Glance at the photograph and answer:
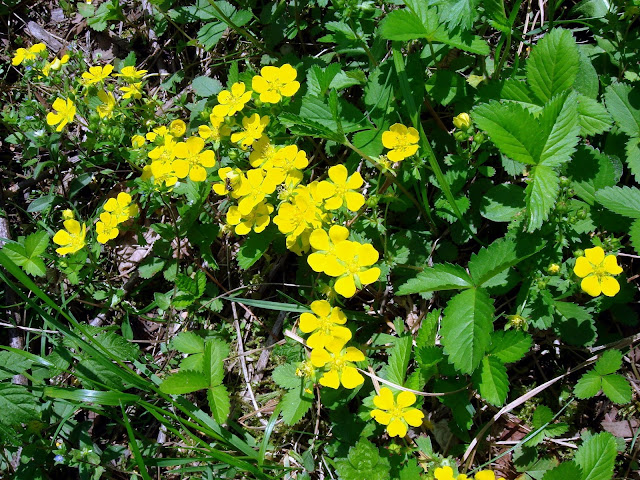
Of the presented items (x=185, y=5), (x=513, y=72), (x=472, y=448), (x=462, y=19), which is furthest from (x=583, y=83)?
(x=185, y=5)

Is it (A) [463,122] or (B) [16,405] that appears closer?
(A) [463,122]

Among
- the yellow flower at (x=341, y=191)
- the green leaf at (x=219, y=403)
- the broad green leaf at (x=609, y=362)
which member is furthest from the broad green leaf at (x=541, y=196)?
the green leaf at (x=219, y=403)

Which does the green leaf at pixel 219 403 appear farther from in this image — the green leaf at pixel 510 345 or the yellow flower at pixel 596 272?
the yellow flower at pixel 596 272

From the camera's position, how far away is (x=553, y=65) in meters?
2.57

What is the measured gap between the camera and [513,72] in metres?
2.86

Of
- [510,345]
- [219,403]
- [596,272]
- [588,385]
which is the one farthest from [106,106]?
[588,385]

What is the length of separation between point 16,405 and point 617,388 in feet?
11.3

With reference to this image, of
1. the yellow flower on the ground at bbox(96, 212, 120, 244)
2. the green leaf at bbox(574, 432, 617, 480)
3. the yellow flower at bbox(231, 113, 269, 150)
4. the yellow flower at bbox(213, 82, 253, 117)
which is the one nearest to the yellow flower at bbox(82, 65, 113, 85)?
the yellow flower on the ground at bbox(96, 212, 120, 244)

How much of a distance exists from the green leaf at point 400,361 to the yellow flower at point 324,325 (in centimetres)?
35

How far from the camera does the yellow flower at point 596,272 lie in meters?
2.38

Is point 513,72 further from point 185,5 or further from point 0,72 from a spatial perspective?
point 0,72

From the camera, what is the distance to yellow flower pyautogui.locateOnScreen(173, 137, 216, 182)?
10.0 ft

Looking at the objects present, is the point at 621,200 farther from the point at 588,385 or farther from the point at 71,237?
the point at 71,237

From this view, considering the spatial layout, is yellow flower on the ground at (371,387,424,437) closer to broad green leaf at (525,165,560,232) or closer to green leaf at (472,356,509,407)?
green leaf at (472,356,509,407)
